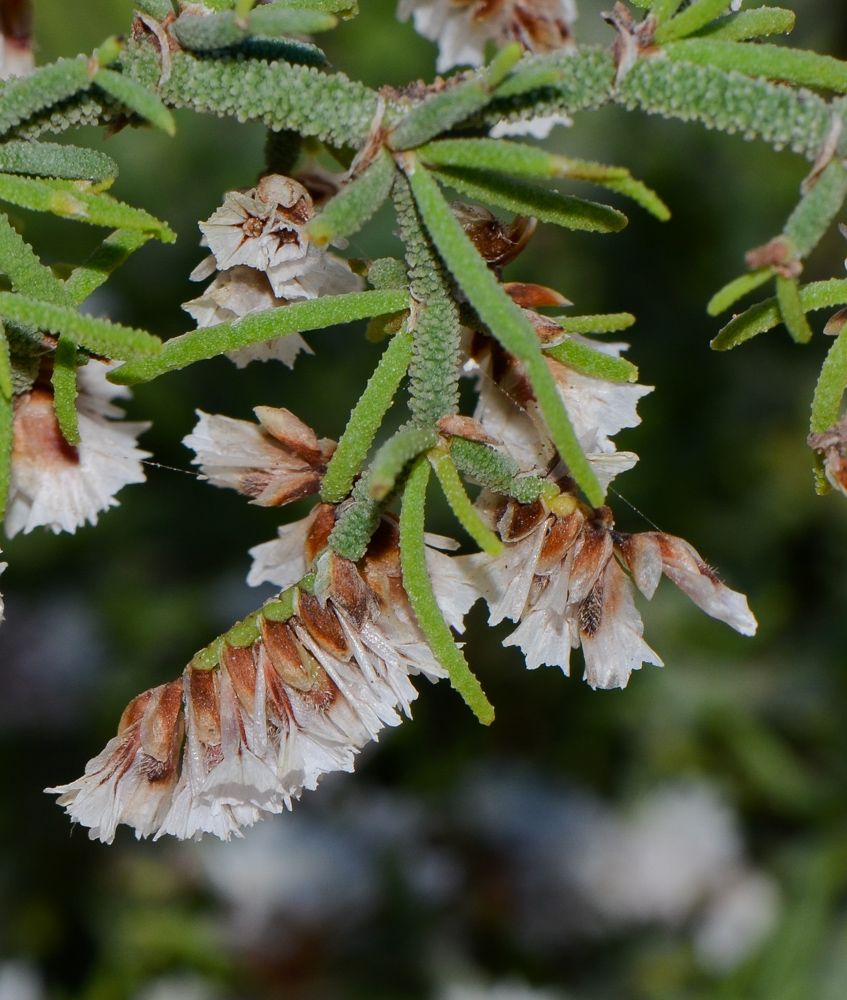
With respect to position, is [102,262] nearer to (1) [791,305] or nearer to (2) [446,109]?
(2) [446,109]

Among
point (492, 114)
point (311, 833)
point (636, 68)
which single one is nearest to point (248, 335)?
point (492, 114)

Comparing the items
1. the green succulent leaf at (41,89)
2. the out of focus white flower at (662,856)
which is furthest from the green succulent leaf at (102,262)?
the out of focus white flower at (662,856)

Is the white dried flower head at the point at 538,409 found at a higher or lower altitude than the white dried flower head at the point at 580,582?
higher

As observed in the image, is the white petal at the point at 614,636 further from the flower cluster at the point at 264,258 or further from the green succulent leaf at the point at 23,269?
the green succulent leaf at the point at 23,269

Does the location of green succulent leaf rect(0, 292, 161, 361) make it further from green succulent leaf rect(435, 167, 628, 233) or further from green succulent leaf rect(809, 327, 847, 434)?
green succulent leaf rect(809, 327, 847, 434)

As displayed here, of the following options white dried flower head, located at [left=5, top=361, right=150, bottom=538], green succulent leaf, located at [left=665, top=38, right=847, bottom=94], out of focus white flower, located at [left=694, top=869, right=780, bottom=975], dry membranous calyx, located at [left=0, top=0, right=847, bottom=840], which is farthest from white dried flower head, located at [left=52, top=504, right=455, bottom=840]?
out of focus white flower, located at [left=694, top=869, right=780, bottom=975]

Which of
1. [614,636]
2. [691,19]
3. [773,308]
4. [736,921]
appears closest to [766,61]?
[691,19]
